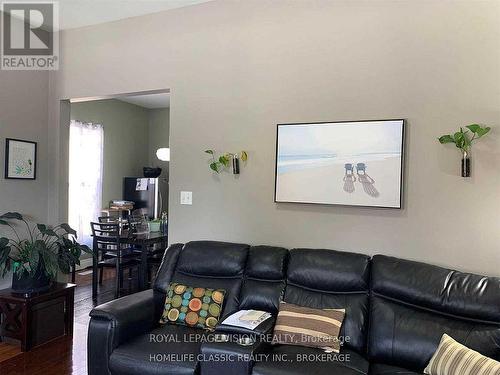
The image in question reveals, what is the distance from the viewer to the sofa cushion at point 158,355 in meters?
2.08

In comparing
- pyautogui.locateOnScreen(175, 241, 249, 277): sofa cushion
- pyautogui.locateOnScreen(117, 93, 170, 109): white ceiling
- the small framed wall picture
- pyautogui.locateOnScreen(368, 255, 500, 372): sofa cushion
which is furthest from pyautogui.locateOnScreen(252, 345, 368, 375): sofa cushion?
pyautogui.locateOnScreen(117, 93, 170, 109): white ceiling

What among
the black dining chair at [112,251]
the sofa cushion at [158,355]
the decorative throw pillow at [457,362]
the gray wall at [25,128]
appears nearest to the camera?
the decorative throw pillow at [457,362]

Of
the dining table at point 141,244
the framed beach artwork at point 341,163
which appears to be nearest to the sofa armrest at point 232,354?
the framed beach artwork at point 341,163

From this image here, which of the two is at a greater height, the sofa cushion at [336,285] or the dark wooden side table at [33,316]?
the sofa cushion at [336,285]

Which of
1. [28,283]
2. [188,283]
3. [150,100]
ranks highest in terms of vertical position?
[150,100]

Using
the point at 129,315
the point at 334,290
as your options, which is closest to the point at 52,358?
the point at 129,315

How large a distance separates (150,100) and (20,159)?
10.2ft

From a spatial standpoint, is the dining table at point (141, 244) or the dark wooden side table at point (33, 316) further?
the dining table at point (141, 244)

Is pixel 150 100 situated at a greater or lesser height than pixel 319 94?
greater

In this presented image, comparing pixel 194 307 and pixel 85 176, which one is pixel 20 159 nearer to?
pixel 85 176

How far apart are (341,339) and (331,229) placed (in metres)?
0.79

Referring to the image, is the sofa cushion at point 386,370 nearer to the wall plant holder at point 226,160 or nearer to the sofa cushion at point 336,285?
the sofa cushion at point 336,285

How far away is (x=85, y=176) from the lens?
578 centimetres

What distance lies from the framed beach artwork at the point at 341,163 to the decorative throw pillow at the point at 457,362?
36.7 inches
